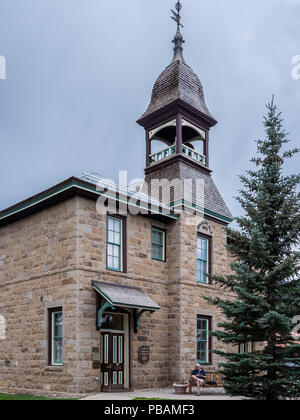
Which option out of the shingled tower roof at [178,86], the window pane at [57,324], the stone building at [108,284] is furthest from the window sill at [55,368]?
the shingled tower roof at [178,86]

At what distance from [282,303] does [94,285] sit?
234 inches

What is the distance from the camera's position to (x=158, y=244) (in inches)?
774

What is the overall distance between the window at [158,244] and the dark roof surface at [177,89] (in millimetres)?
6475

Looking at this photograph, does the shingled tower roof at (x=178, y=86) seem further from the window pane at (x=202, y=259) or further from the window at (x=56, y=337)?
the window at (x=56, y=337)

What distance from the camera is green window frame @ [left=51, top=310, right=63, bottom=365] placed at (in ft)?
53.1

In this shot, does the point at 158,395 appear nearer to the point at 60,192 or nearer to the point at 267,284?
the point at 267,284

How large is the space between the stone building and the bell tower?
196 millimetres

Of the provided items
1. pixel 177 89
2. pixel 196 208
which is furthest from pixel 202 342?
pixel 177 89

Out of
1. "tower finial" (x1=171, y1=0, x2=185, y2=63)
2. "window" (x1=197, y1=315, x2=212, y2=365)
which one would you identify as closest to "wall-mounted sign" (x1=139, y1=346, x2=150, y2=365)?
"window" (x1=197, y1=315, x2=212, y2=365)

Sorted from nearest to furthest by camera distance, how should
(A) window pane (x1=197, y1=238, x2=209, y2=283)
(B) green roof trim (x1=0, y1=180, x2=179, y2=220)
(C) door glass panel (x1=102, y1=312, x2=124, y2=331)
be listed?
(B) green roof trim (x1=0, y1=180, x2=179, y2=220), (C) door glass panel (x1=102, y1=312, x2=124, y2=331), (A) window pane (x1=197, y1=238, x2=209, y2=283)

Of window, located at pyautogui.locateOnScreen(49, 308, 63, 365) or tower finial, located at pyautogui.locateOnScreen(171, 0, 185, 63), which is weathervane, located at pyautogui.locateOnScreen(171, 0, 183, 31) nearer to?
tower finial, located at pyautogui.locateOnScreen(171, 0, 185, 63)

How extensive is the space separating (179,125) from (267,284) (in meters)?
10.5
